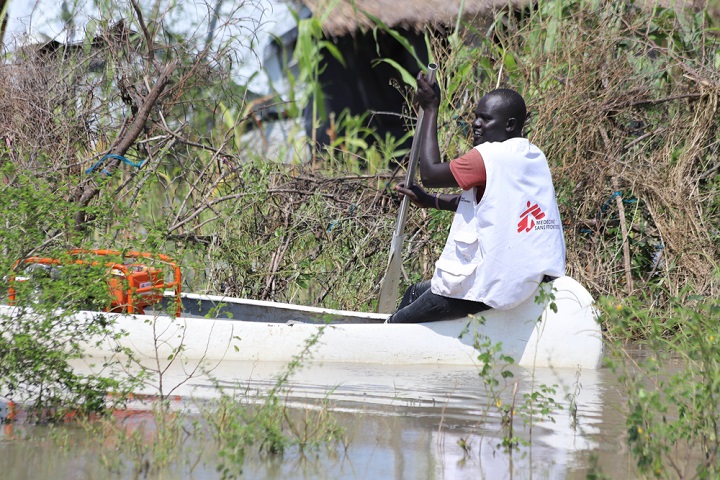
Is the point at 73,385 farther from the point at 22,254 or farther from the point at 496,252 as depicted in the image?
the point at 496,252

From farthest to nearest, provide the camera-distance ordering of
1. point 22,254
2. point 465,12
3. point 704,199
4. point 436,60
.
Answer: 1. point 465,12
2. point 436,60
3. point 704,199
4. point 22,254

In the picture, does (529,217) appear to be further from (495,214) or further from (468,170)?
(468,170)

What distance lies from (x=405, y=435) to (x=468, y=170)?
5.44 ft

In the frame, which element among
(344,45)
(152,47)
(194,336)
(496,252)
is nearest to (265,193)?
(152,47)

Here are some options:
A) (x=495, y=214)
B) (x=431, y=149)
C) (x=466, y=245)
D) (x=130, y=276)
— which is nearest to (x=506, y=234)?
(x=495, y=214)

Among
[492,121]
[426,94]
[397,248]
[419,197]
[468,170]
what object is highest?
[426,94]

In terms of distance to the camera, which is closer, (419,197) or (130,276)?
(130,276)

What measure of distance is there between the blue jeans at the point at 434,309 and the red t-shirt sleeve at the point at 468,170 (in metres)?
0.67

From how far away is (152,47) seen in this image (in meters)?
6.77

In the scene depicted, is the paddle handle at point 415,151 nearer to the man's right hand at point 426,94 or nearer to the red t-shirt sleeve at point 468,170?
the man's right hand at point 426,94

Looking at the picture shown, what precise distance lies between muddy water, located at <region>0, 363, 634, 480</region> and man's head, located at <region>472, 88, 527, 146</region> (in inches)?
50.1

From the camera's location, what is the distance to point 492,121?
5.28m

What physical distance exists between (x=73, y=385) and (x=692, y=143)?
15.0 ft

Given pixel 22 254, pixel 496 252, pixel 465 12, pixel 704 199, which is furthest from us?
pixel 465 12
